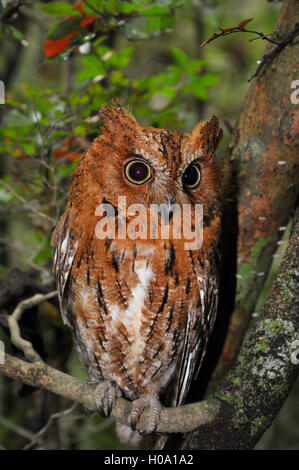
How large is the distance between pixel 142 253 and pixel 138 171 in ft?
0.97

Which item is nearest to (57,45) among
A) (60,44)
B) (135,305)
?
(60,44)

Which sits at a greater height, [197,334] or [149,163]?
[149,163]

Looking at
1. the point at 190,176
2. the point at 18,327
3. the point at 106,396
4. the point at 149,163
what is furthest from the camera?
the point at 18,327

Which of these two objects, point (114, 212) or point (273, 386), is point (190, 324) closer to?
point (273, 386)

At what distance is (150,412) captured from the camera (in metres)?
1.52

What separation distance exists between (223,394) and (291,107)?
1073 millimetres

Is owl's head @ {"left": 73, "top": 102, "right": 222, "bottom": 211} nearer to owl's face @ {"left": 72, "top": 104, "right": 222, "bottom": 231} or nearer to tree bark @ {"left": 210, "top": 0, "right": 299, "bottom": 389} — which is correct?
owl's face @ {"left": 72, "top": 104, "right": 222, "bottom": 231}

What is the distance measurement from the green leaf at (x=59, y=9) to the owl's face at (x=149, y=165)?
44 centimetres

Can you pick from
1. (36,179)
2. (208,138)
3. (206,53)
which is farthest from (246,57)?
(208,138)
